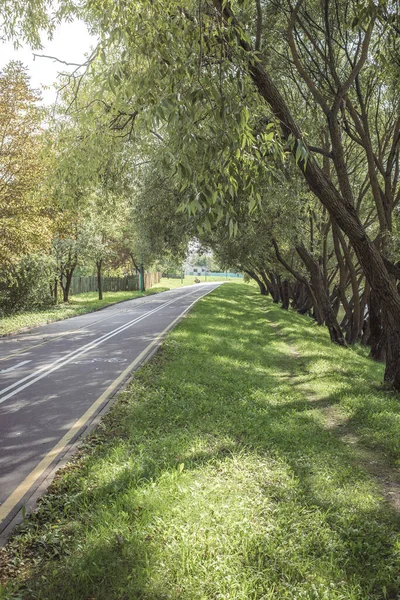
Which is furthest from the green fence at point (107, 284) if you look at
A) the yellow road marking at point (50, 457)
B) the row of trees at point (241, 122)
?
the yellow road marking at point (50, 457)

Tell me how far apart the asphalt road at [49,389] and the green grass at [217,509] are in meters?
0.43

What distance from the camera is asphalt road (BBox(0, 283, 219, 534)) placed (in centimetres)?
540

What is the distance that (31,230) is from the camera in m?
15.7

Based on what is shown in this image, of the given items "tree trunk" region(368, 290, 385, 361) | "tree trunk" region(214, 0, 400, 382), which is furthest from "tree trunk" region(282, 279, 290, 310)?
"tree trunk" region(214, 0, 400, 382)

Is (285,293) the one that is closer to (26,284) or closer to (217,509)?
(26,284)

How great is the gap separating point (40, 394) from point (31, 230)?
8794 mm

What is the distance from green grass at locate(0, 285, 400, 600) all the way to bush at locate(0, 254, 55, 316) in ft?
52.9

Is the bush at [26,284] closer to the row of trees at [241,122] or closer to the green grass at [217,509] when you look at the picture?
the row of trees at [241,122]

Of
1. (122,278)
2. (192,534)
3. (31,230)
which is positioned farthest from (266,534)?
(122,278)

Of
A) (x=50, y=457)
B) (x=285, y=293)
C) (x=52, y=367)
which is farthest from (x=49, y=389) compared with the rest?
(x=285, y=293)

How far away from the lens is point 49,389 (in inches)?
348

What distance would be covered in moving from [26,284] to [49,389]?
1632 centimetres

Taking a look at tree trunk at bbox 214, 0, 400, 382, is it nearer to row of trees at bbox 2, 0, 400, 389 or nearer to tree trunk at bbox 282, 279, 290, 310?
row of trees at bbox 2, 0, 400, 389

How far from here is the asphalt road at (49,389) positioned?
5.40 m
